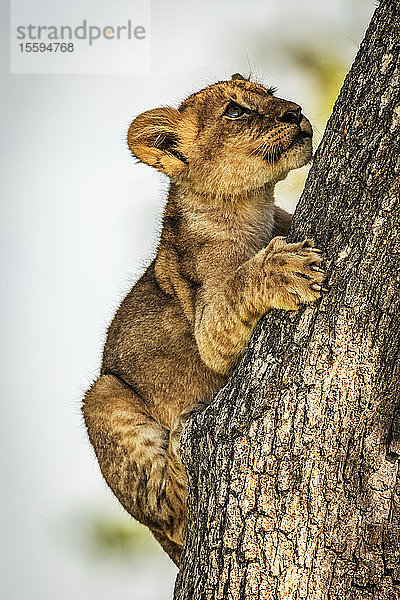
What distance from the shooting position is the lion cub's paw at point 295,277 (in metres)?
3.39

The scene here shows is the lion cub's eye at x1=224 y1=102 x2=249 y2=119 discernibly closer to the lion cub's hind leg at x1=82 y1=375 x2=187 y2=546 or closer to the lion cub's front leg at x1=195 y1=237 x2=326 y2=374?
the lion cub's front leg at x1=195 y1=237 x2=326 y2=374

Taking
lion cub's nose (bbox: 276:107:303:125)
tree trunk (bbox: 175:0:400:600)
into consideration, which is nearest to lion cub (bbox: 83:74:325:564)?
lion cub's nose (bbox: 276:107:303:125)

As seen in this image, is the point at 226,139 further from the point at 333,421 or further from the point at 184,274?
the point at 333,421

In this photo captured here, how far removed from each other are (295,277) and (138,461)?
1816 millimetres

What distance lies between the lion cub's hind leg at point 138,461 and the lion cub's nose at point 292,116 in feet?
5.99

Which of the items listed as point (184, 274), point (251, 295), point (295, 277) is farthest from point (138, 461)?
point (295, 277)

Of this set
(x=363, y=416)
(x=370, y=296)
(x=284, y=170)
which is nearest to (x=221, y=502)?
(x=363, y=416)

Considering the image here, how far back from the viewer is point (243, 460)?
3264 millimetres

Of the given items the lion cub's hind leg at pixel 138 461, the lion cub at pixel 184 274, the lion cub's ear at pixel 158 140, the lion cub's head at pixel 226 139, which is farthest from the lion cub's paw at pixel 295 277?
the lion cub's ear at pixel 158 140

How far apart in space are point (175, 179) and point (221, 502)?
7.87 ft

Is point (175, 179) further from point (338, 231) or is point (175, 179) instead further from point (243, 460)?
point (243, 460)

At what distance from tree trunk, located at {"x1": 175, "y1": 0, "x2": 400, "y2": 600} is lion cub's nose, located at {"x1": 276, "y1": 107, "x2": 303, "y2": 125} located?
3.85 feet

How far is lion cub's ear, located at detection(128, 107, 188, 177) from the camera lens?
500cm

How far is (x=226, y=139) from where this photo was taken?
4852 mm
